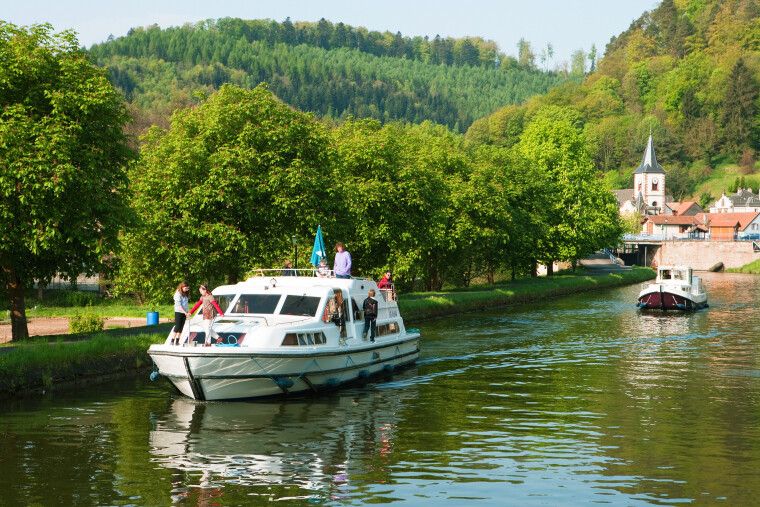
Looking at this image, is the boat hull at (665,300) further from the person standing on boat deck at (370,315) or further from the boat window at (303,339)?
the boat window at (303,339)

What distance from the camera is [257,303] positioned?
1148 inches

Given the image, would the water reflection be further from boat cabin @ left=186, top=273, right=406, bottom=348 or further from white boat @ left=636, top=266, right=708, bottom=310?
white boat @ left=636, top=266, right=708, bottom=310

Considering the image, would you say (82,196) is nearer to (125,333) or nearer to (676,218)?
(125,333)

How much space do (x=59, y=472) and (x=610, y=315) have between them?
4648 centimetres

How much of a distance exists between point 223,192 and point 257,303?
1395 cm

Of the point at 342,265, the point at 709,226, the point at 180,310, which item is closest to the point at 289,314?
the point at 180,310

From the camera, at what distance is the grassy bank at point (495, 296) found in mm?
53375

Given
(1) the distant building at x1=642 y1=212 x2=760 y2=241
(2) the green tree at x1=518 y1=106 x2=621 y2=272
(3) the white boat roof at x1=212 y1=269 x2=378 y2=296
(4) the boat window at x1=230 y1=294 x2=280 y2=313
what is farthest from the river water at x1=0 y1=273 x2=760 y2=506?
→ (1) the distant building at x1=642 y1=212 x2=760 y2=241

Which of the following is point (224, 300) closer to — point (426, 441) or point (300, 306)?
point (300, 306)

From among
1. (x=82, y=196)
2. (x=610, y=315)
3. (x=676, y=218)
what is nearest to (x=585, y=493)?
(x=82, y=196)

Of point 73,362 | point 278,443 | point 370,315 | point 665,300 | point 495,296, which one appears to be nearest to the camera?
point 278,443

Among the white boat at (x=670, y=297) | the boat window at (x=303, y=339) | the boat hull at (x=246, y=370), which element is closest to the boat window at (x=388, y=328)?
the boat hull at (x=246, y=370)

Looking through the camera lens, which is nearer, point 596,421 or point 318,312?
point 596,421

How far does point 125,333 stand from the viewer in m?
36.2
